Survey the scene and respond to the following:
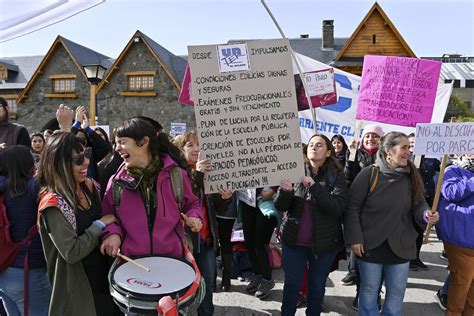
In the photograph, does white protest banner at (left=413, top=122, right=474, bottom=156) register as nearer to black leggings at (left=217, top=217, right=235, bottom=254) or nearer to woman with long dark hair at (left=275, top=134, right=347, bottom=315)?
woman with long dark hair at (left=275, top=134, right=347, bottom=315)

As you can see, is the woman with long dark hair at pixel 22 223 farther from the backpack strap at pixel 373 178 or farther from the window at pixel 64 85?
the window at pixel 64 85

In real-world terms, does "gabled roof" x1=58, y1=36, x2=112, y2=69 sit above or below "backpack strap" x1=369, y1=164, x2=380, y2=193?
above

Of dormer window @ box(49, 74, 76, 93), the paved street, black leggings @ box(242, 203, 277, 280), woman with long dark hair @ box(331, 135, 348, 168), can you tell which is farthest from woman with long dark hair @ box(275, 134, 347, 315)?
dormer window @ box(49, 74, 76, 93)

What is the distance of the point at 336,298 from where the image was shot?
4.37 metres

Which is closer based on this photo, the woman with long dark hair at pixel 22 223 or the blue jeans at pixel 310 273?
the woman with long dark hair at pixel 22 223

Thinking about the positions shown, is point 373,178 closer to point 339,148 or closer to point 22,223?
point 22,223

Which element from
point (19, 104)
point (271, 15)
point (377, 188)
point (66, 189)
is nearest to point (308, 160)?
point (377, 188)

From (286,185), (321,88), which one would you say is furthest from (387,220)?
(321,88)

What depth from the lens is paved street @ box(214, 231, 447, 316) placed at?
4.08m

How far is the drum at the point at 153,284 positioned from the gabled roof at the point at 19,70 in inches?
1139

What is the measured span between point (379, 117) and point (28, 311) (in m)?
4.66

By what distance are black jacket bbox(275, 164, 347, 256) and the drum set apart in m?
1.29

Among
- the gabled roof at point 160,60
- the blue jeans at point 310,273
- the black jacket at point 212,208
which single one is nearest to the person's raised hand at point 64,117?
the black jacket at point 212,208

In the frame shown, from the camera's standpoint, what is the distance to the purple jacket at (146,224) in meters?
2.25
